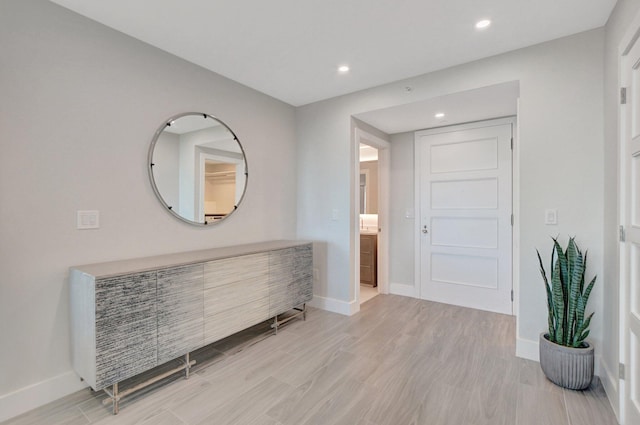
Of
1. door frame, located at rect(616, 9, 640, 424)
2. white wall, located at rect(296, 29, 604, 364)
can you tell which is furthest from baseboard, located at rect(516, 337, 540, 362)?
door frame, located at rect(616, 9, 640, 424)

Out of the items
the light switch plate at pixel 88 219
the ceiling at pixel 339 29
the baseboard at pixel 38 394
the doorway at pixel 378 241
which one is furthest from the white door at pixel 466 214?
the baseboard at pixel 38 394

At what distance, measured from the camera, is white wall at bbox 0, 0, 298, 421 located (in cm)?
178

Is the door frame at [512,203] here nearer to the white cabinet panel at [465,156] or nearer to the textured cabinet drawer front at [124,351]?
the white cabinet panel at [465,156]

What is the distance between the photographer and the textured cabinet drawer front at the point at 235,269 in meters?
2.31

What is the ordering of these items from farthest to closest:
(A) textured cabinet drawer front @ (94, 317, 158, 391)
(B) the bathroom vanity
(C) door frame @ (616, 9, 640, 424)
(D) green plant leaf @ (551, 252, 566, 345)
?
(B) the bathroom vanity → (D) green plant leaf @ (551, 252, 566, 345) → (A) textured cabinet drawer front @ (94, 317, 158, 391) → (C) door frame @ (616, 9, 640, 424)

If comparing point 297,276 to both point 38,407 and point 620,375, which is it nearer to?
point 38,407

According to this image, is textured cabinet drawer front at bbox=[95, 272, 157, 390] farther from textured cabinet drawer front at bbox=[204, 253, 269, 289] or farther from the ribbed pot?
the ribbed pot

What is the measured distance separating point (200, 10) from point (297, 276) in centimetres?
238

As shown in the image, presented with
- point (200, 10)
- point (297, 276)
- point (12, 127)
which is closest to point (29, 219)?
point (12, 127)

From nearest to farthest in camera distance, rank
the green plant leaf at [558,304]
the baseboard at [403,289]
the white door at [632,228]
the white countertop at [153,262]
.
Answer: the white door at [632,228]
the white countertop at [153,262]
the green plant leaf at [558,304]
the baseboard at [403,289]

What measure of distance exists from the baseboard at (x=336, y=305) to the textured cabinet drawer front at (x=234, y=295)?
1050mm

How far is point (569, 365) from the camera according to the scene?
198cm

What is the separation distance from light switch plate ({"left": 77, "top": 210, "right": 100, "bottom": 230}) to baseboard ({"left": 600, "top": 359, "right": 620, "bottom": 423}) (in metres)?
3.43

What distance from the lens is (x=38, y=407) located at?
72.7 inches
